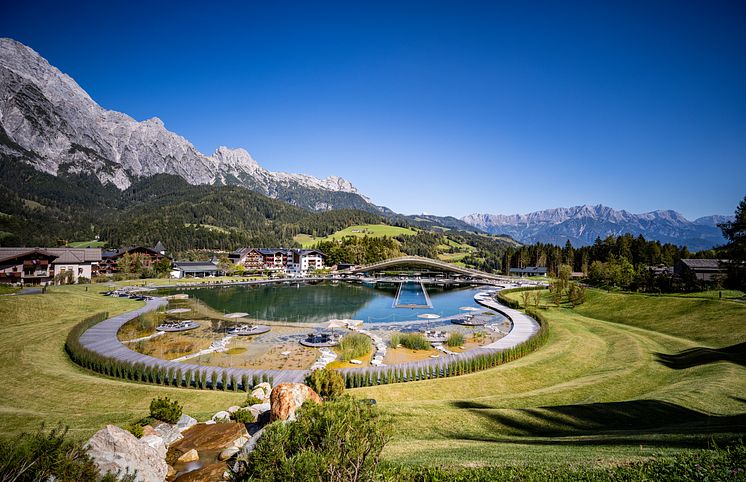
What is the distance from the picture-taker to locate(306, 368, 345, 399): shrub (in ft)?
41.8

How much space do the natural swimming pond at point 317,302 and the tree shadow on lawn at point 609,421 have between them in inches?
1121

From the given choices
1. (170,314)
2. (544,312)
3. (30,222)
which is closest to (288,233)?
(30,222)

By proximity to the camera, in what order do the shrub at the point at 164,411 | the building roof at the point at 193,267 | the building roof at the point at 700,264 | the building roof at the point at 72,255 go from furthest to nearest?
the building roof at the point at 193,267
the building roof at the point at 72,255
the building roof at the point at 700,264
the shrub at the point at 164,411

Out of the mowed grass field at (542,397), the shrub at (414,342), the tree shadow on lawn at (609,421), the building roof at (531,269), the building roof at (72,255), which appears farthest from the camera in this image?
the building roof at (531,269)

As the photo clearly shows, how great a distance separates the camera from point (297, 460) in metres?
5.22

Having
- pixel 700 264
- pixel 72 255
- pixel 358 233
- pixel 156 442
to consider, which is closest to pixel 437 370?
pixel 156 442

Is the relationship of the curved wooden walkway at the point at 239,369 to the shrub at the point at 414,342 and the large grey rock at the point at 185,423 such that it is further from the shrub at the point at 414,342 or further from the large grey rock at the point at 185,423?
the large grey rock at the point at 185,423

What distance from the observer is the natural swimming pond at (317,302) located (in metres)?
44.0

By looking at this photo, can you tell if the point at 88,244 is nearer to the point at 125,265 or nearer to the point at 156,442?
the point at 125,265

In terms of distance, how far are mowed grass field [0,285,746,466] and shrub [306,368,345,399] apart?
7.73ft

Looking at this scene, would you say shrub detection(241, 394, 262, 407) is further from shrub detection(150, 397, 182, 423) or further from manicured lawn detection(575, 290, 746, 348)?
manicured lawn detection(575, 290, 746, 348)

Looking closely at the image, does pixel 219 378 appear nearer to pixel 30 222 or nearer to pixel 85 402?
pixel 85 402

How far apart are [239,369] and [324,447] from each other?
54.2 feet

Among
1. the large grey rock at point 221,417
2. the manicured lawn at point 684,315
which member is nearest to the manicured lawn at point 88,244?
the large grey rock at point 221,417
